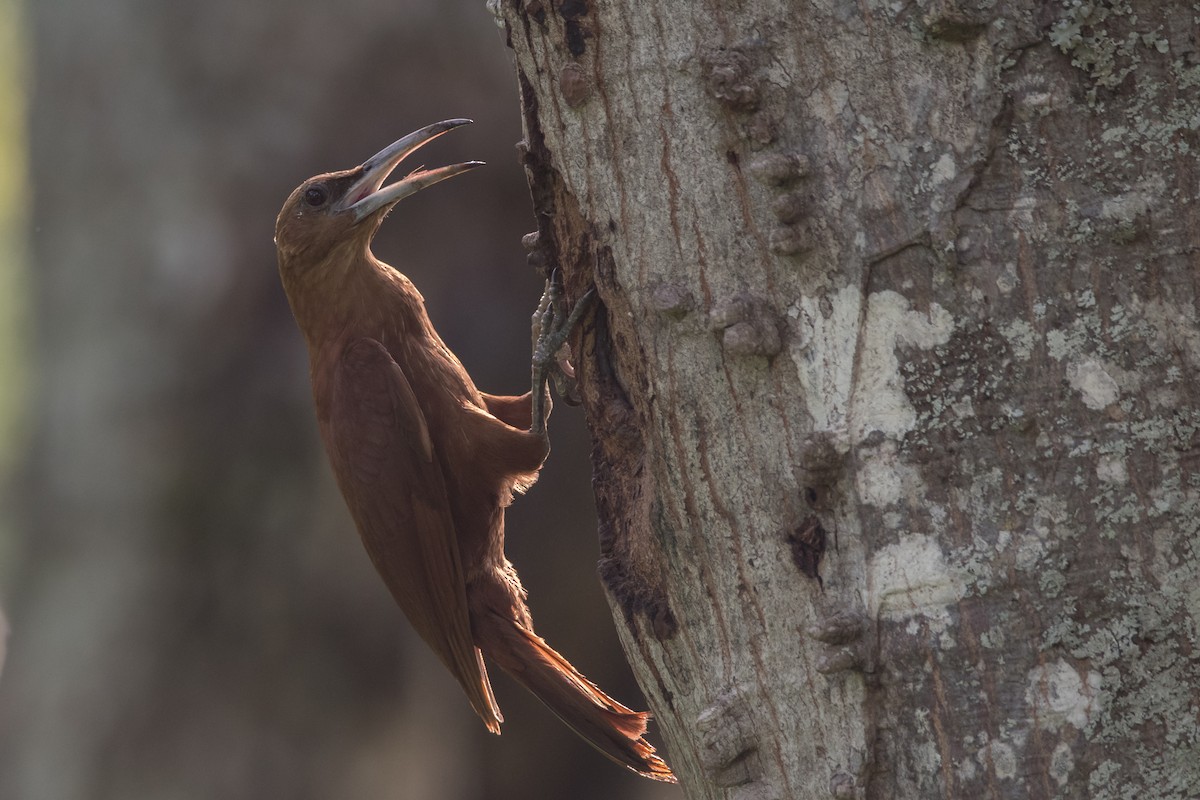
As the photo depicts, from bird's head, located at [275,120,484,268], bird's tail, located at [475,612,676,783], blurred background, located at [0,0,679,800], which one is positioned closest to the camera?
bird's tail, located at [475,612,676,783]

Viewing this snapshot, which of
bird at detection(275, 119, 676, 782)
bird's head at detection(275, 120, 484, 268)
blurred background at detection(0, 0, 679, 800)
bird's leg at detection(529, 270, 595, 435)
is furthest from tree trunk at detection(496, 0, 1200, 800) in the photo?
blurred background at detection(0, 0, 679, 800)

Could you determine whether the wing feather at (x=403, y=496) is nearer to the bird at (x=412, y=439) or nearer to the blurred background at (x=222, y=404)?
the bird at (x=412, y=439)

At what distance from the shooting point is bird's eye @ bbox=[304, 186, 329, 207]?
2.99 metres

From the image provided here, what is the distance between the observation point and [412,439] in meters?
2.85

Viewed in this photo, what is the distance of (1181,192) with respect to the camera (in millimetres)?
1304

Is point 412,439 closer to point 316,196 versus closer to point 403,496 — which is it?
point 403,496

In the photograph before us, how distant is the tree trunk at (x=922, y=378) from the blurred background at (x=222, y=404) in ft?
11.0

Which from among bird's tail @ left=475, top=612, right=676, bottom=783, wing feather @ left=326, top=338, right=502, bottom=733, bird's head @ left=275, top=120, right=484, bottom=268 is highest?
bird's head @ left=275, top=120, right=484, bottom=268

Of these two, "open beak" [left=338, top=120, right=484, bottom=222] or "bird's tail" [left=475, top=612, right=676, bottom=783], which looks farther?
"open beak" [left=338, top=120, right=484, bottom=222]

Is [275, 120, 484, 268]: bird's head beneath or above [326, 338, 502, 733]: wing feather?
above

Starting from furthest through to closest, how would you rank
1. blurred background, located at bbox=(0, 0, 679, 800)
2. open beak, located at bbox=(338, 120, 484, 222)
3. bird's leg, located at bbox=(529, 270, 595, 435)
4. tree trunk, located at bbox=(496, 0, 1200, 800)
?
blurred background, located at bbox=(0, 0, 679, 800), open beak, located at bbox=(338, 120, 484, 222), bird's leg, located at bbox=(529, 270, 595, 435), tree trunk, located at bbox=(496, 0, 1200, 800)

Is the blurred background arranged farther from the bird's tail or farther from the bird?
the bird's tail

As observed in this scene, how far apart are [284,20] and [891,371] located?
13.6 ft

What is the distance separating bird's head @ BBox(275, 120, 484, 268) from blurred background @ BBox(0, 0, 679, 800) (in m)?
1.69
